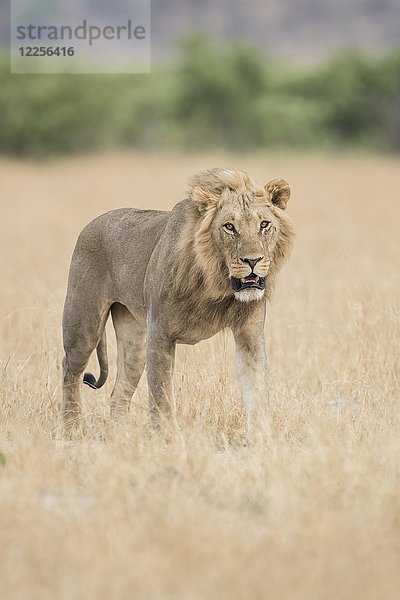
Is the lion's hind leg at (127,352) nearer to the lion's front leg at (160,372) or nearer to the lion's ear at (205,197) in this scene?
the lion's front leg at (160,372)

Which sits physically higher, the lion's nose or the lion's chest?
the lion's nose

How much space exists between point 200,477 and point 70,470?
0.54 meters

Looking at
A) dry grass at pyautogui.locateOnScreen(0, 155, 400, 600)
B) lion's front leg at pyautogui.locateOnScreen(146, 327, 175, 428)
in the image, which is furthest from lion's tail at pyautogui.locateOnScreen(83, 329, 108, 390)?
lion's front leg at pyautogui.locateOnScreen(146, 327, 175, 428)

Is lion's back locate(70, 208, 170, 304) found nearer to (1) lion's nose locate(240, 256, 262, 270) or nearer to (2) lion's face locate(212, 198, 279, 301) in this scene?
(2) lion's face locate(212, 198, 279, 301)

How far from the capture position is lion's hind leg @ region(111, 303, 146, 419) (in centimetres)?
641

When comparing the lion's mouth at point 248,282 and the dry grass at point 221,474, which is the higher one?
the lion's mouth at point 248,282

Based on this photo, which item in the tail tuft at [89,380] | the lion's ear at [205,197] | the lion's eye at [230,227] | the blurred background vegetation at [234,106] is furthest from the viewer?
the blurred background vegetation at [234,106]

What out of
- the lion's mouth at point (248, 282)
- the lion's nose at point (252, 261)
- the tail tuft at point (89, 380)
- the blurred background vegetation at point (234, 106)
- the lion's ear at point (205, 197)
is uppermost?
the blurred background vegetation at point (234, 106)

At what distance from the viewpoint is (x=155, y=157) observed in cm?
2798

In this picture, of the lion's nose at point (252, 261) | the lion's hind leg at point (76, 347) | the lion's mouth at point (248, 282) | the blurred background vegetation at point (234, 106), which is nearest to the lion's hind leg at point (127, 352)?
the lion's hind leg at point (76, 347)

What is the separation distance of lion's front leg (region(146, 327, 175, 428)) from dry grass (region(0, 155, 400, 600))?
0.55 feet

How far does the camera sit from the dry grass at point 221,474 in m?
3.42

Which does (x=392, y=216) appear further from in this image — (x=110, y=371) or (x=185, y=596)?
(x=185, y=596)

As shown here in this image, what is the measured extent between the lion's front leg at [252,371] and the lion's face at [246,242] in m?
0.35
